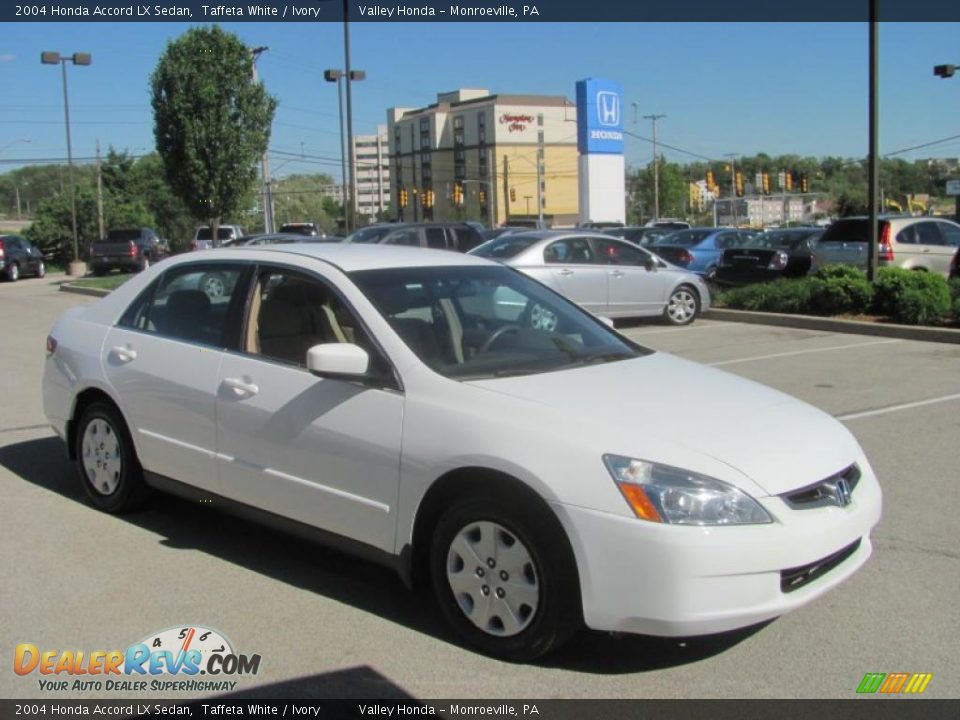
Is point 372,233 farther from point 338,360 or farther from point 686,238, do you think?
point 338,360

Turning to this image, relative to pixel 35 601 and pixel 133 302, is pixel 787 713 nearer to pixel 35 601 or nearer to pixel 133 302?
pixel 35 601

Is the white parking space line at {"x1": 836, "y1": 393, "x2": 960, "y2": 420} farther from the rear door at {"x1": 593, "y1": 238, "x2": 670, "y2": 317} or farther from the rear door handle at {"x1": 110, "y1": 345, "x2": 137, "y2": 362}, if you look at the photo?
the rear door at {"x1": 593, "y1": 238, "x2": 670, "y2": 317}

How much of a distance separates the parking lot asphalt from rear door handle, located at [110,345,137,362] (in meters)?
0.96

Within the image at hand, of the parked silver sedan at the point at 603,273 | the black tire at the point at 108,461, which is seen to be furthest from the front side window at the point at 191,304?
the parked silver sedan at the point at 603,273

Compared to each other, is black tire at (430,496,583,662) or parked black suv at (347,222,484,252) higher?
parked black suv at (347,222,484,252)

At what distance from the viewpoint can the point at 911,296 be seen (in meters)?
13.7

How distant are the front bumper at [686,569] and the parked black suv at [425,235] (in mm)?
15195

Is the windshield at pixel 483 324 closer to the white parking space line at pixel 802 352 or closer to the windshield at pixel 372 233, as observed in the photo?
the white parking space line at pixel 802 352

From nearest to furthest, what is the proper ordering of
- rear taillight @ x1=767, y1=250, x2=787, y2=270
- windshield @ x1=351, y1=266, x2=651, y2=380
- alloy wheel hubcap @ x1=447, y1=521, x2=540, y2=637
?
alloy wheel hubcap @ x1=447, y1=521, x2=540, y2=637, windshield @ x1=351, y1=266, x2=651, y2=380, rear taillight @ x1=767, y1=250, x2=787, y2=270

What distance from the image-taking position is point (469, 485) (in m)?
3.85

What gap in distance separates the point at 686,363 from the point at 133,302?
327 centimetres

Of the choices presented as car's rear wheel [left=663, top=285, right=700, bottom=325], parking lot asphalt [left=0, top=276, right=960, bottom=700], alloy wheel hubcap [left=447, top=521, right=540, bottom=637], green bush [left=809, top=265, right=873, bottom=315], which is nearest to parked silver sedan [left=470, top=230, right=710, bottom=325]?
car's rear wheel [left=663, top=285, right=700, bottom=325]

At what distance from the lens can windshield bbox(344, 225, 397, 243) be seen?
1888 centimetres

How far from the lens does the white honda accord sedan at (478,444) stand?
3.48 metres
